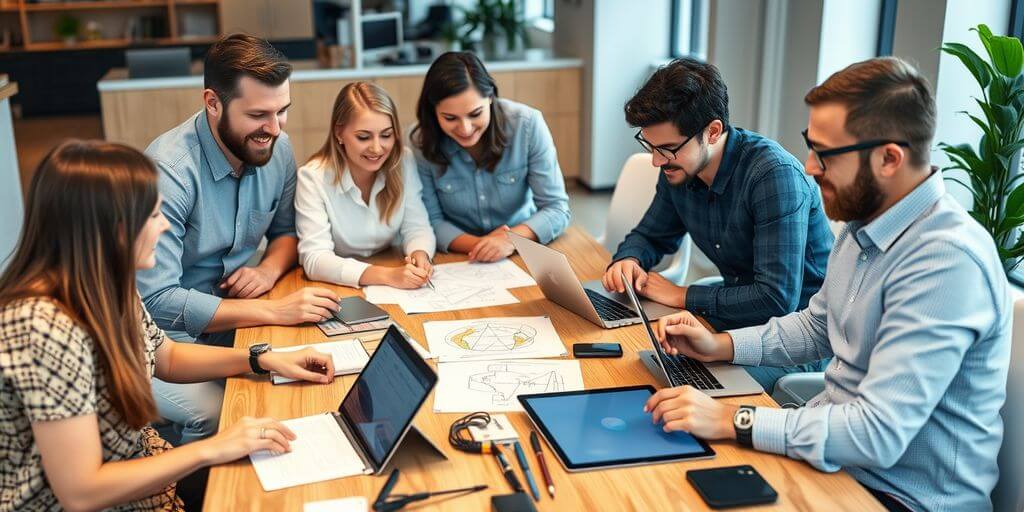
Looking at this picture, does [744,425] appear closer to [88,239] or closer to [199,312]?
[88,239]

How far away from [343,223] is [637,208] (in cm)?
102

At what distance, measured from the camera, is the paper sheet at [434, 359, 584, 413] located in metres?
1.73

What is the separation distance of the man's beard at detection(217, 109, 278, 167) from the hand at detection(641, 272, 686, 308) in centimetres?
104

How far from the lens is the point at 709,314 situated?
224cm

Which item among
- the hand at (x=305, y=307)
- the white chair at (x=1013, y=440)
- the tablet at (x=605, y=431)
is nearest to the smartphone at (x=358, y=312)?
the hand at (x=305, y=307)

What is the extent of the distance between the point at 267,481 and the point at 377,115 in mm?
1282

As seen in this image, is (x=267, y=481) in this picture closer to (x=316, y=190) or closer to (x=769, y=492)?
(x=769, y=492)

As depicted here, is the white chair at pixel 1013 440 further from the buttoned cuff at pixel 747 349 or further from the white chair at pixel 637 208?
the white chair at pixel 637 208

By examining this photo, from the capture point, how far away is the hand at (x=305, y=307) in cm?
217

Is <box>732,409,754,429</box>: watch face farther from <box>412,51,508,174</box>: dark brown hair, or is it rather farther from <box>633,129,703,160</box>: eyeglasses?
<box>412,51,508,174</box>: dark brown hair

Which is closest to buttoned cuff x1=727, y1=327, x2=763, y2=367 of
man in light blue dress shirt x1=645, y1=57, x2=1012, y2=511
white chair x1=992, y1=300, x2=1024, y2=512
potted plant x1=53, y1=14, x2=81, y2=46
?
man in light blue dress shirt x1=645, y1=57, x2=1012, y2=511

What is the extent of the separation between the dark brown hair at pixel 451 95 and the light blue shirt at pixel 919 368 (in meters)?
1.33

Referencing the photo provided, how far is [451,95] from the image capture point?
2.67 m

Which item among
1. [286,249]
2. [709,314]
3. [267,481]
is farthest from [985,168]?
[267,481]
